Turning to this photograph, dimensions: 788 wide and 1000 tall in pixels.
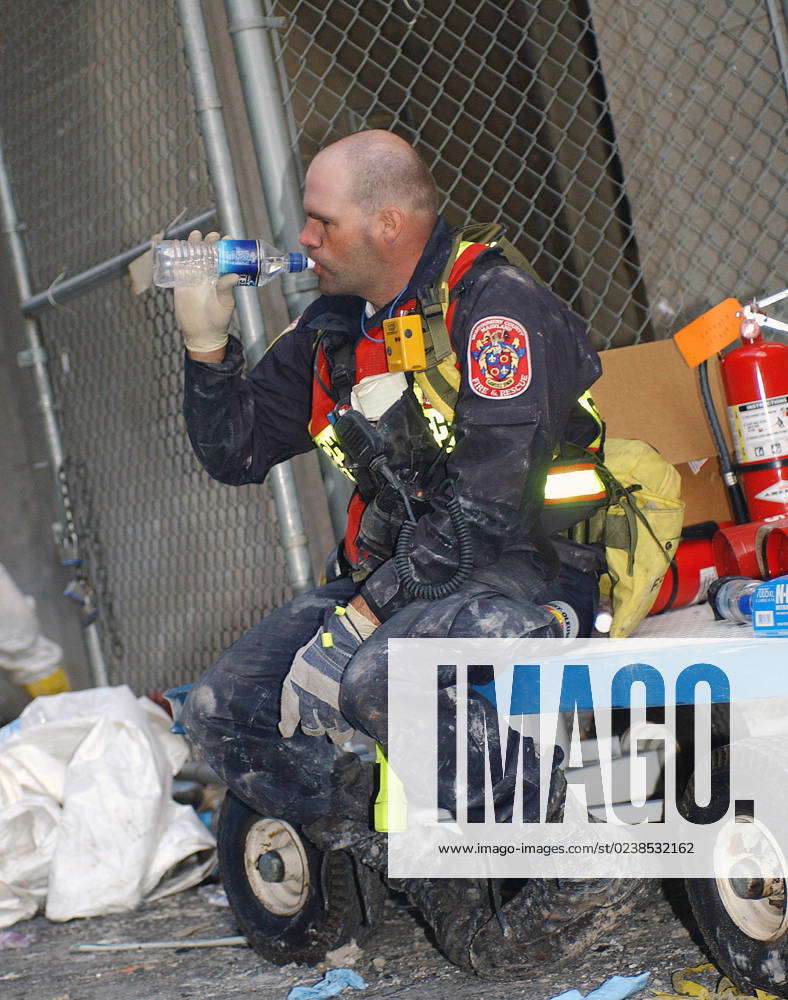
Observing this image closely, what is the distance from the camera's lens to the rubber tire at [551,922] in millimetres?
2434

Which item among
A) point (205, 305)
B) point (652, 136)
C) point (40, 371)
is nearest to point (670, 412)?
point (652, 136)

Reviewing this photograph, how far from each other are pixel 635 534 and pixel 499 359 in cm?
60

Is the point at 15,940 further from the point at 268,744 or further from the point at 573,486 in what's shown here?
the point at 573,486

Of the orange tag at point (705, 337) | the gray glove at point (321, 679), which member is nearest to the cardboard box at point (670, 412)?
the orange tag at point (705, 337)

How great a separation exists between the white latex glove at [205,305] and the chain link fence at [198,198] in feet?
4.45

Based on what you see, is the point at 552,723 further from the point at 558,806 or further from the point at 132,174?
the point at 132,174

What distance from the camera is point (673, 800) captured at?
98.0 inches

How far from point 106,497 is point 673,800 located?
3301 millimetres

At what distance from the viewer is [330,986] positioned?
279 centimetres

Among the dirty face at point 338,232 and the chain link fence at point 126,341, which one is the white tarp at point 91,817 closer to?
the chain link fence at point 126,341

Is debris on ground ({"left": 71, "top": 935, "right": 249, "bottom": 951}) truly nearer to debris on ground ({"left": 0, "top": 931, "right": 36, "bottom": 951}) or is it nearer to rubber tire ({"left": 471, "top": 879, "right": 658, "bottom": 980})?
debris on ground ({"left": 0, "top": 931, "right": 36, "bottom": 951})

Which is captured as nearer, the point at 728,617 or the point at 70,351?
the point at 728,617

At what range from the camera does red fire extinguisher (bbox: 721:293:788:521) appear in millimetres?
3367

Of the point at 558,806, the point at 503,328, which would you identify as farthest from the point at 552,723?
the point at 503,328
